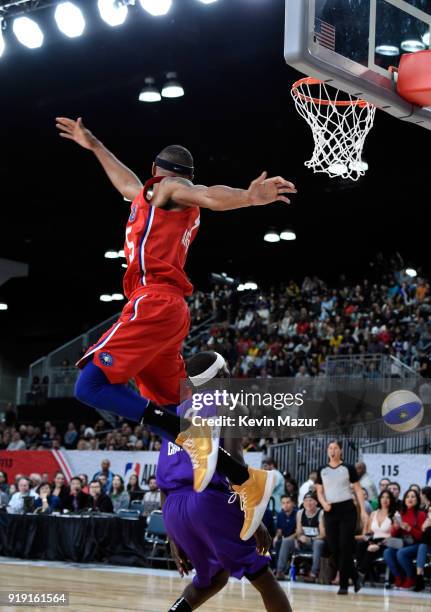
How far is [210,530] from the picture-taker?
500 centimetres

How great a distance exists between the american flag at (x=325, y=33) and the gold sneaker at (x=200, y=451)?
3037 millimetres

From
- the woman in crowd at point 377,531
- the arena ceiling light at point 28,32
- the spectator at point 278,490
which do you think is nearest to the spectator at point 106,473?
the spectator at point 278,490

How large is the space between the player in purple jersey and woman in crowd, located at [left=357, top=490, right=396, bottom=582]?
290 inches

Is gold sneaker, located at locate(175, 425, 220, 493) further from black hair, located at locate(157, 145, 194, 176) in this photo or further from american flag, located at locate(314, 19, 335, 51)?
american flag, located at locate(314, 19, 335, 51)

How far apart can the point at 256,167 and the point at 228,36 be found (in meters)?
5.93

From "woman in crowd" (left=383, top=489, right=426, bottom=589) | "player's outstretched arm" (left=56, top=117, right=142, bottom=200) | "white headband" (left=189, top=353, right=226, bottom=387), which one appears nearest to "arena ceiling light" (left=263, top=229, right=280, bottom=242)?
"woman in crowd" (left=383, top=489, right=426, bottom=589)

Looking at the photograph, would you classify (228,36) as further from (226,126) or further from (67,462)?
(67,462)

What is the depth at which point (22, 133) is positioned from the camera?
60.0 ft

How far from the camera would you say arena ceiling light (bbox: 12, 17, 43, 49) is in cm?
1352

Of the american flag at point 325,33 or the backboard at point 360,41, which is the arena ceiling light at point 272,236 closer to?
the backboard at point 360,41

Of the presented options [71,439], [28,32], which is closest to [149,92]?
[28,32]

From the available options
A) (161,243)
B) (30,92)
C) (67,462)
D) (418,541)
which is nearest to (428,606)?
(418,541)

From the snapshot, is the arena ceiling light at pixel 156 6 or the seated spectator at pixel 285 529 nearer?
the arena ceiling light at pixel 156 6

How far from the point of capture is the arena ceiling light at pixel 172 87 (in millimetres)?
14914
